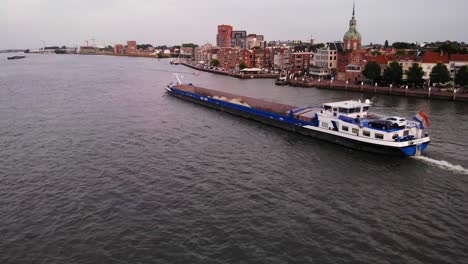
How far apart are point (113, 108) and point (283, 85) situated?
39836mm

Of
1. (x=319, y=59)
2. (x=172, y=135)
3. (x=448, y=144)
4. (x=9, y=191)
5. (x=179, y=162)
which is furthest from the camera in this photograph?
(x=319, y=59)

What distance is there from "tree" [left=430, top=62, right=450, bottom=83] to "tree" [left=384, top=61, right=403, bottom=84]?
527cm

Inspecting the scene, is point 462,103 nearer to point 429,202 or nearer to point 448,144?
point 448,144

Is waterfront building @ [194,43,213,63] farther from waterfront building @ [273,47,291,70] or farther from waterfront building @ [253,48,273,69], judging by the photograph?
waterfront building @ [273,47,291,70]

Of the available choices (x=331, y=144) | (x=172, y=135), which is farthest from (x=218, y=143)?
(x=331, y=144)

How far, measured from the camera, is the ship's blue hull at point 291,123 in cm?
2658

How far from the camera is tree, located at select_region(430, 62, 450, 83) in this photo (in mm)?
58125

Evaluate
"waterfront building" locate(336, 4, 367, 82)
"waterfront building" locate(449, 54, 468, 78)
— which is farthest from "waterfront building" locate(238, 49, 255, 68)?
"waterfront building" locate(449, 54, 468, 78)

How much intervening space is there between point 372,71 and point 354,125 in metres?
42.0

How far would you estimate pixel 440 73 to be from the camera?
58219mm

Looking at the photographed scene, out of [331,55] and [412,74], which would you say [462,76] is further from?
[331,55]

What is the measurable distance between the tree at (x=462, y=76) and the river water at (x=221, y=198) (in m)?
24.2

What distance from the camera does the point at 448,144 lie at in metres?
29.6

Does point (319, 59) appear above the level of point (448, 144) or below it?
above
